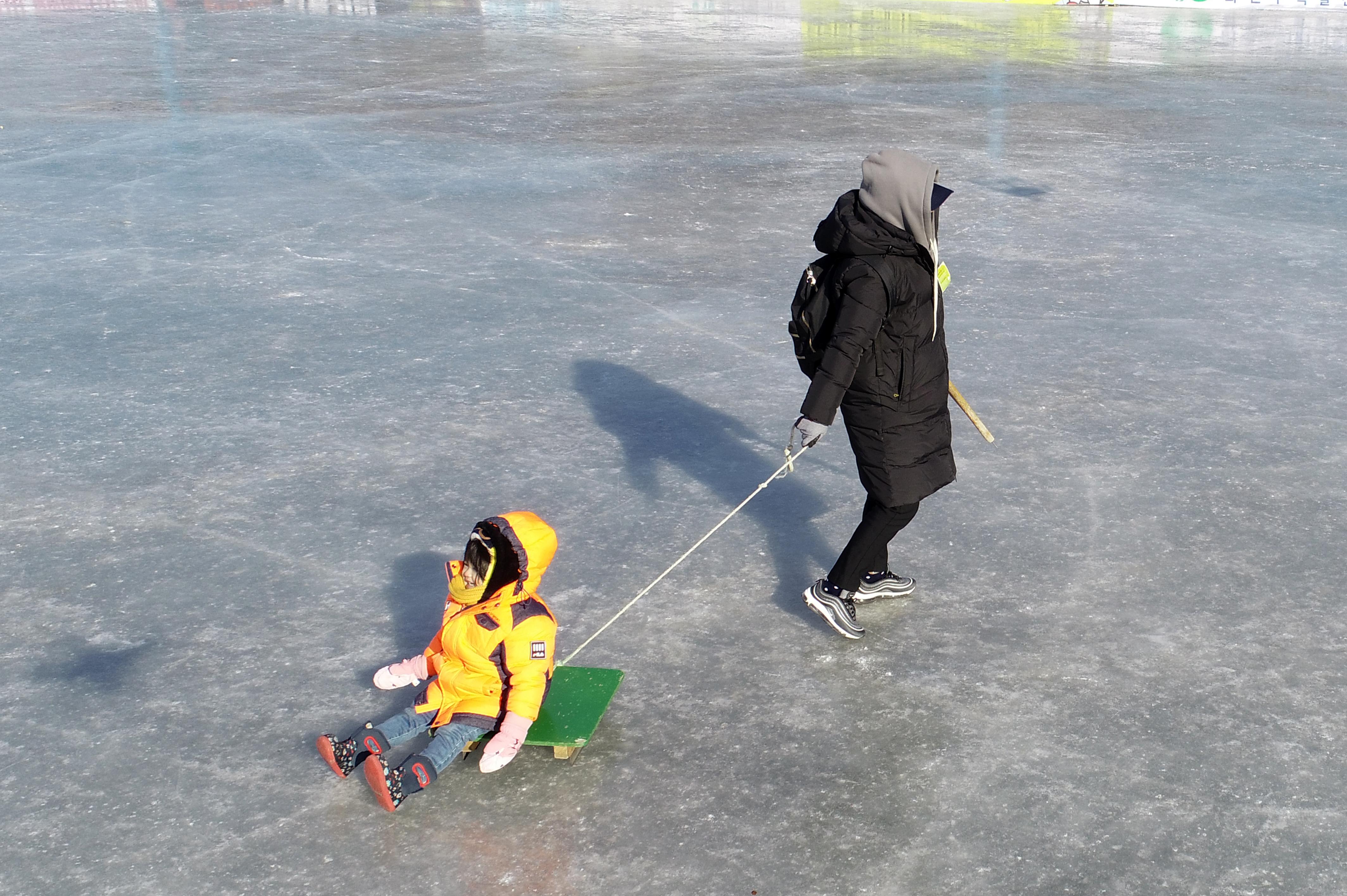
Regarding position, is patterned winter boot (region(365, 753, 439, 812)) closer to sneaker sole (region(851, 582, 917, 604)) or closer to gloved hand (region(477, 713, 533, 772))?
gloved hand (region(477, 713, 533, 772))

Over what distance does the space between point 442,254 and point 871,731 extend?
5.88m

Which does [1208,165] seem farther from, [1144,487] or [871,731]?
[871,731]

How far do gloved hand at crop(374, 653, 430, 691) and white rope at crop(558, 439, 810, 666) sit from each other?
1.54ft

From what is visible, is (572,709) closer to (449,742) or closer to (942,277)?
(449,742)

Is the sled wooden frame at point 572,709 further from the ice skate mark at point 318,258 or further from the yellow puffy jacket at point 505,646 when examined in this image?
the ice skate mark at point 318,258

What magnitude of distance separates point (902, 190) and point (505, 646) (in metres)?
1.83

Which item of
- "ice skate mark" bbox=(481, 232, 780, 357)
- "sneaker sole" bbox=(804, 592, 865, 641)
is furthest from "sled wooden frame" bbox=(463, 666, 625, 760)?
"ice skate mark" bbox=(481, 232, 780, 357)

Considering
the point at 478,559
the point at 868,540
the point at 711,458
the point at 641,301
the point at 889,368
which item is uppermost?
the point at 889,368

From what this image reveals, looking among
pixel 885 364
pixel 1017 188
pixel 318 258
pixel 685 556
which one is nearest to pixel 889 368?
pixel 885 364

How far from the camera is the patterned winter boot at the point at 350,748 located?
375 cm

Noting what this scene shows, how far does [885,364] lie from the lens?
4.34 meters

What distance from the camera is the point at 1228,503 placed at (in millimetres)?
5496

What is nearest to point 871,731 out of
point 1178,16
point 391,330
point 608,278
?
point 391,330

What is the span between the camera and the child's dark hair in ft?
12.4
